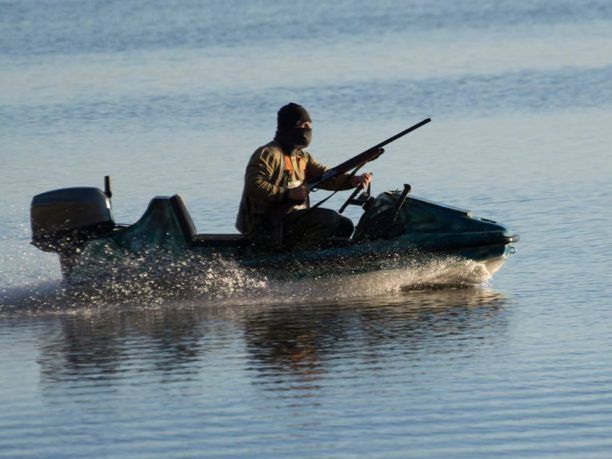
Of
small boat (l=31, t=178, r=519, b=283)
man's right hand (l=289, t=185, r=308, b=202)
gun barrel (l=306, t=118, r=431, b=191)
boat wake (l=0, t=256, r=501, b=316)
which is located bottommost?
boat wake (l=0, t=256, r=501, b=316)

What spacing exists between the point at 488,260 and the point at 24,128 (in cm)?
1365

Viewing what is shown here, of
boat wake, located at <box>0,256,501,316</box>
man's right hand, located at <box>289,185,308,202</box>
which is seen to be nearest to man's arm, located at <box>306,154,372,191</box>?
man's right hand, located at <box>289,185,308,202</box>

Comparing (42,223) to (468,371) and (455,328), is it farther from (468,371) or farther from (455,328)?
(468,371)

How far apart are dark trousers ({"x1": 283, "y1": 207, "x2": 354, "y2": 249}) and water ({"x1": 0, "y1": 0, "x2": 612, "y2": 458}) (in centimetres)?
33

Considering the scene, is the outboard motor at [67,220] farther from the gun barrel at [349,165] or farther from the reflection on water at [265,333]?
the gun barrel at [349,165]

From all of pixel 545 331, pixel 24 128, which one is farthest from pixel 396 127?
pixel 545 331

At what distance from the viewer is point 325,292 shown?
521 inches

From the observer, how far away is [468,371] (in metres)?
10.3

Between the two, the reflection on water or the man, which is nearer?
the reflection on water

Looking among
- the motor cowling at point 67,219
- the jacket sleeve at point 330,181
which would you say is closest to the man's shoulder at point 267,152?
the jacket sleeve at point 330,181

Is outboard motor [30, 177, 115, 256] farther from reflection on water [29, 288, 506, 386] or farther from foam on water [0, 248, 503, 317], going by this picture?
reflection on water [29, 288, 506, 386]

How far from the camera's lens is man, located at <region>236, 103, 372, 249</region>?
12938 mm

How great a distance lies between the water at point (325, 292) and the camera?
918 cm

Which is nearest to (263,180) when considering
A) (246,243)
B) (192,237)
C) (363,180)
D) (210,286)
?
(246,243)
